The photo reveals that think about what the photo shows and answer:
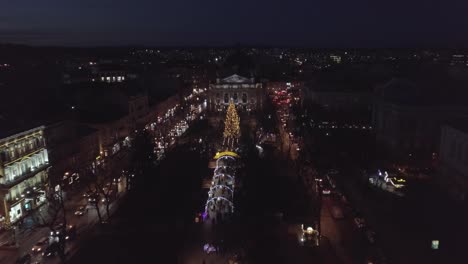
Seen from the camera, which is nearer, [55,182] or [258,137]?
[55,182]

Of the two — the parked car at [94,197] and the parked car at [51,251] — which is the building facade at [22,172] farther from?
the parked car at [51,251]

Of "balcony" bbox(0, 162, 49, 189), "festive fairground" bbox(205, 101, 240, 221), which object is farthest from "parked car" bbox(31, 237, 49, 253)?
"festive fairground" bbox(205, 101, 240, 221)

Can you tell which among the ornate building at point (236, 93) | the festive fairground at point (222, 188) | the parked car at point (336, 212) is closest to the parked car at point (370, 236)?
the parked car at point (336, 212)

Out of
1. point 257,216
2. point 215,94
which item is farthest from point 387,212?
point 215,94

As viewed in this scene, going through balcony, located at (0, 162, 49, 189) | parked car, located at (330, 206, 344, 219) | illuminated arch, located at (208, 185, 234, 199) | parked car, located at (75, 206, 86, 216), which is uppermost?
balcony, located at (0, 162, 49, 189)

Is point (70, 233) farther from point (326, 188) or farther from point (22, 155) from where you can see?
point (326, 188)

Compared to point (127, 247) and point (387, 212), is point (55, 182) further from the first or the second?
point (387, 212)

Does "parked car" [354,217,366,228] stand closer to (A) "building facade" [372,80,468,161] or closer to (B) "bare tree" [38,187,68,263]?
(B) "bare tree" [38,187,68,263]
